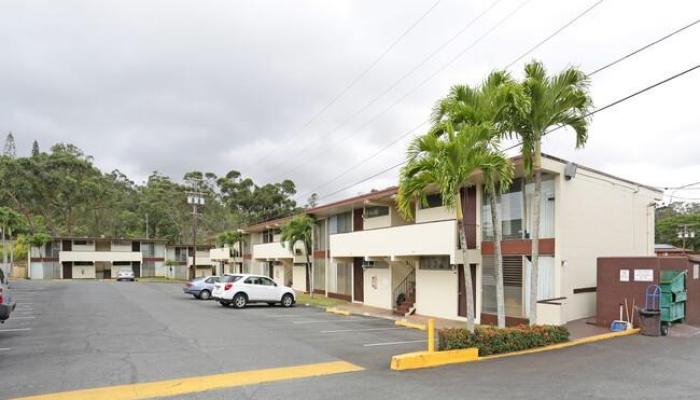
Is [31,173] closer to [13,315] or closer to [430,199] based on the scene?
[13,315]

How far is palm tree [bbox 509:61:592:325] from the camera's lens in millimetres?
12227

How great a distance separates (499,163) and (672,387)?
591 centimetres

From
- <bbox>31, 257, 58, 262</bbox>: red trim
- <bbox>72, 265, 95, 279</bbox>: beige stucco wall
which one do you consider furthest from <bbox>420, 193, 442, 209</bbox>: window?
<bbox>31, 257, 58, 262</bbox>: red trim

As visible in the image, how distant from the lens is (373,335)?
15.7 m

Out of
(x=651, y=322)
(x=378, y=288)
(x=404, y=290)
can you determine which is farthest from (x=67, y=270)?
(x=651, y=322)

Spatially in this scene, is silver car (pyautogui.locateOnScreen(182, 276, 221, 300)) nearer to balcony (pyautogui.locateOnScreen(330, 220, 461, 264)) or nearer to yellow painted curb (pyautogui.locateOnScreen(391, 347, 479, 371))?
balcony (pyautogui.locateOnScreen(330, 220, 461, 264))

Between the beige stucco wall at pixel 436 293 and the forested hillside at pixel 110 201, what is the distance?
1909 inches

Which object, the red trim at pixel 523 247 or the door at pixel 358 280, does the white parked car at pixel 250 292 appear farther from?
the red trim at pixel 523 247

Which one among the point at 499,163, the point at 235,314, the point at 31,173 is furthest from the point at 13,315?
the point at 31,173

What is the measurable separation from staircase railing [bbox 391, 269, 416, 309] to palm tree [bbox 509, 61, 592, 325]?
36.2ft

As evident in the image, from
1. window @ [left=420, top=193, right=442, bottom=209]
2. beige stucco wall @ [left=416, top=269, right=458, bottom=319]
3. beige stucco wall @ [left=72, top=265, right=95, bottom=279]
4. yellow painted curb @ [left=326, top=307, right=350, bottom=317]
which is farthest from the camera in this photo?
beige stucco wall @ [left=72, top=265, right=95, bottom=279]

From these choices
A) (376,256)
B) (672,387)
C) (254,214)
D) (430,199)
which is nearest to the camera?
(672,387)

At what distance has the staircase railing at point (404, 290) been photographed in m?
23.8

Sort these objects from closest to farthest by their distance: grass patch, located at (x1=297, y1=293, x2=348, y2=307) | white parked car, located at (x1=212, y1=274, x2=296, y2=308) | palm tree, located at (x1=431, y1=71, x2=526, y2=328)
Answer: palm tree, located at (x1=431, y1=71, x2=526, y2=328) < white parked car, located at (x1=212, y1=274, x2=296, y2=308) < grass patch, located at (x1=297, y1=293, x2=348, y2=307)
